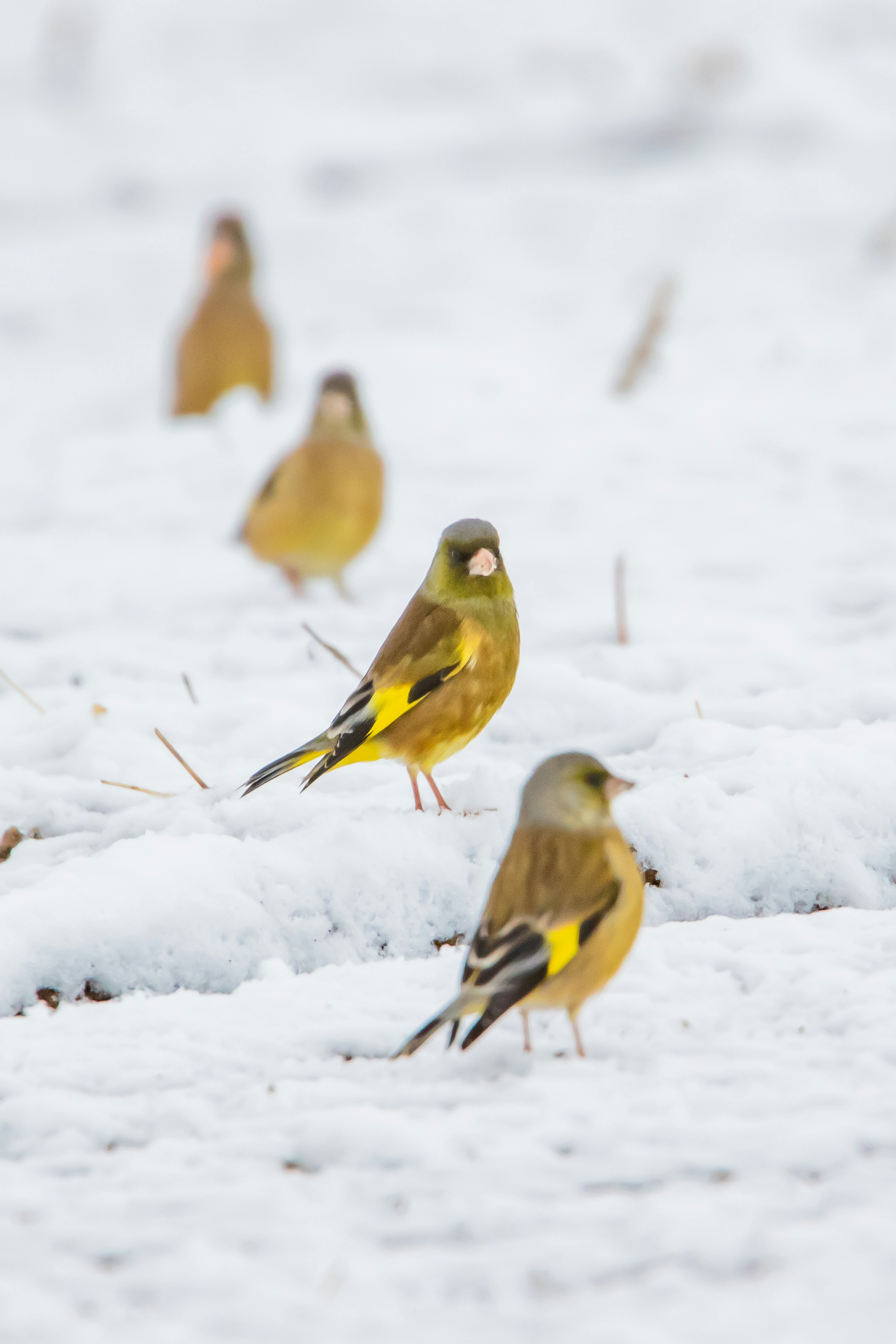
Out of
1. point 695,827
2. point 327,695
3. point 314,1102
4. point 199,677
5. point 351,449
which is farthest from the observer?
point 351,449

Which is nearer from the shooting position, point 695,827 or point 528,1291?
point 528,1291

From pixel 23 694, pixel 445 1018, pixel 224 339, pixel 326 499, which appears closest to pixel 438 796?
pixel 445 1018

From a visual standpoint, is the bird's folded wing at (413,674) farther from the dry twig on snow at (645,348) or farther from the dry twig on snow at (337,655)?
the dry twig on snow at (645,348)

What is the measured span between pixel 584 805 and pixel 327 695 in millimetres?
2111

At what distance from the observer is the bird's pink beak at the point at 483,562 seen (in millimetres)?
3445

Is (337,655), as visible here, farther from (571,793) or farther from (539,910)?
(539,910)

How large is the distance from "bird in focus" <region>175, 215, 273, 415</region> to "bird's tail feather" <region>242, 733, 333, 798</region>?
19.1 ft

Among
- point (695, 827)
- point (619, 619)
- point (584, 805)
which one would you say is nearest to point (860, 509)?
point (619, 619)

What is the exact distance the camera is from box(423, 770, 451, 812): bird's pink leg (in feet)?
11.6

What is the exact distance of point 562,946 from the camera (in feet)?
7.84

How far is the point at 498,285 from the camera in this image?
11.7 meters

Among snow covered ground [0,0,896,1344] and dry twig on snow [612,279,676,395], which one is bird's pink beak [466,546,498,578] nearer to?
snow covered ground [0,0,896,1344]

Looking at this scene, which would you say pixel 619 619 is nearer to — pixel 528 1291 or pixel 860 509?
pixel 860 509

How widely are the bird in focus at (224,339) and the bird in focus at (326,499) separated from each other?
279cm
